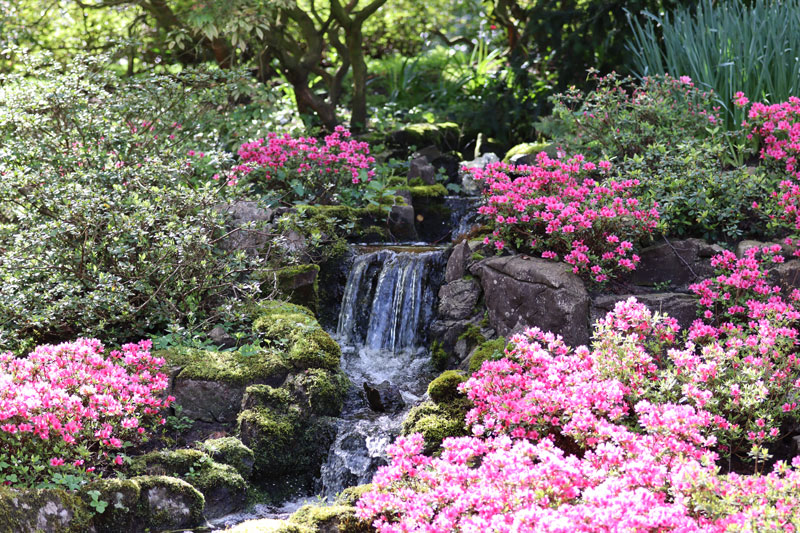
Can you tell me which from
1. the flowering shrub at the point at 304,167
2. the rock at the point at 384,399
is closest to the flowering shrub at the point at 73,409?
the rock at the point at 384,399

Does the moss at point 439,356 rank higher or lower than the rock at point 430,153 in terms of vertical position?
lower

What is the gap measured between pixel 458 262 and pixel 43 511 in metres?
4.03

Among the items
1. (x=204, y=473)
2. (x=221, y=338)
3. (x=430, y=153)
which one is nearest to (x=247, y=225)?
(x=221, y=338)

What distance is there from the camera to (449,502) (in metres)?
3.66

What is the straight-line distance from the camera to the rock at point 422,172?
957cm

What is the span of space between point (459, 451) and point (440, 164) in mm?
7180

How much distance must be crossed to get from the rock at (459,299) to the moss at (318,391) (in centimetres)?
133

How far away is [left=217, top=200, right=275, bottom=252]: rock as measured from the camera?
22.0 ft

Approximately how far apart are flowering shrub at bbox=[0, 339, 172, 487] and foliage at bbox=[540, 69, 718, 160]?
15.5 ft

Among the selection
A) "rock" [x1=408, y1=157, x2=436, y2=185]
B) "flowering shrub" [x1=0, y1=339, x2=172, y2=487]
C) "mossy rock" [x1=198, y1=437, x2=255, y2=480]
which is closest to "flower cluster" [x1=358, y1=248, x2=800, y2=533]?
"mossy rock" [x1=198, y1=437, x2=255, y2=480]

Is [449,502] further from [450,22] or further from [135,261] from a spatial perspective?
[450,22]

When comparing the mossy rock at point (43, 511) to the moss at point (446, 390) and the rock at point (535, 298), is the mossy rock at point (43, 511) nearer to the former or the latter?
the moss at point (446, 390)

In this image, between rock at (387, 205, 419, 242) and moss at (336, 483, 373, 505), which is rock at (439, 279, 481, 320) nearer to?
rock at (387, 205, 419, 242)

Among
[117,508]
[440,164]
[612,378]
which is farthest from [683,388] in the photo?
[440,164]
